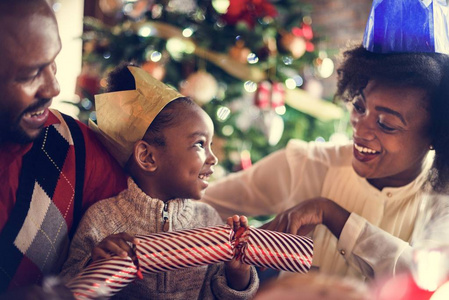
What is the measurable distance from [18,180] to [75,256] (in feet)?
0.67

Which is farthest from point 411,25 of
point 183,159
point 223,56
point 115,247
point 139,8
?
point 139,8

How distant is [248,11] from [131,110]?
1.39 m

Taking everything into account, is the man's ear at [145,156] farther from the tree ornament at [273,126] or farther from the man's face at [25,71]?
the tree ornament at [273,126]

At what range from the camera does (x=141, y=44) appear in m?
2.33

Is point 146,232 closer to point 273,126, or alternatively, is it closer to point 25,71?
point 25,71

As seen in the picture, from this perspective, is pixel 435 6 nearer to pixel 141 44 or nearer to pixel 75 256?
pixel 75 256

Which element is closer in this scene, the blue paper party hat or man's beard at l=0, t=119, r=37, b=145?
man's beard at l=0, t=119, r=37, b=145

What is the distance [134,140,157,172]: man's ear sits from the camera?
1134 millimetres

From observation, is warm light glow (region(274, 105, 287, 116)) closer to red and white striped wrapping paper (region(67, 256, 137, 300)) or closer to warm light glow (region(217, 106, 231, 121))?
warm light glow (region(217, 106, 231, 121))

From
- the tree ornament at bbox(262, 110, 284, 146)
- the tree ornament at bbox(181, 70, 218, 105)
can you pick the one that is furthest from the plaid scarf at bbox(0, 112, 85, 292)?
the tree ornament at bbox(262, 110, 284, 146)

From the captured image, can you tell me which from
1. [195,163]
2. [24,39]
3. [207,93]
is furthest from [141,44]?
[24,39]

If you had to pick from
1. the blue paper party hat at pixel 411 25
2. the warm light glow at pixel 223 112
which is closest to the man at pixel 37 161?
the blue paper party hat at pixel 411 25

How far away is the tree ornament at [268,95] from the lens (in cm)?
241

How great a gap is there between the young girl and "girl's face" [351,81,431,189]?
1.49 feet
